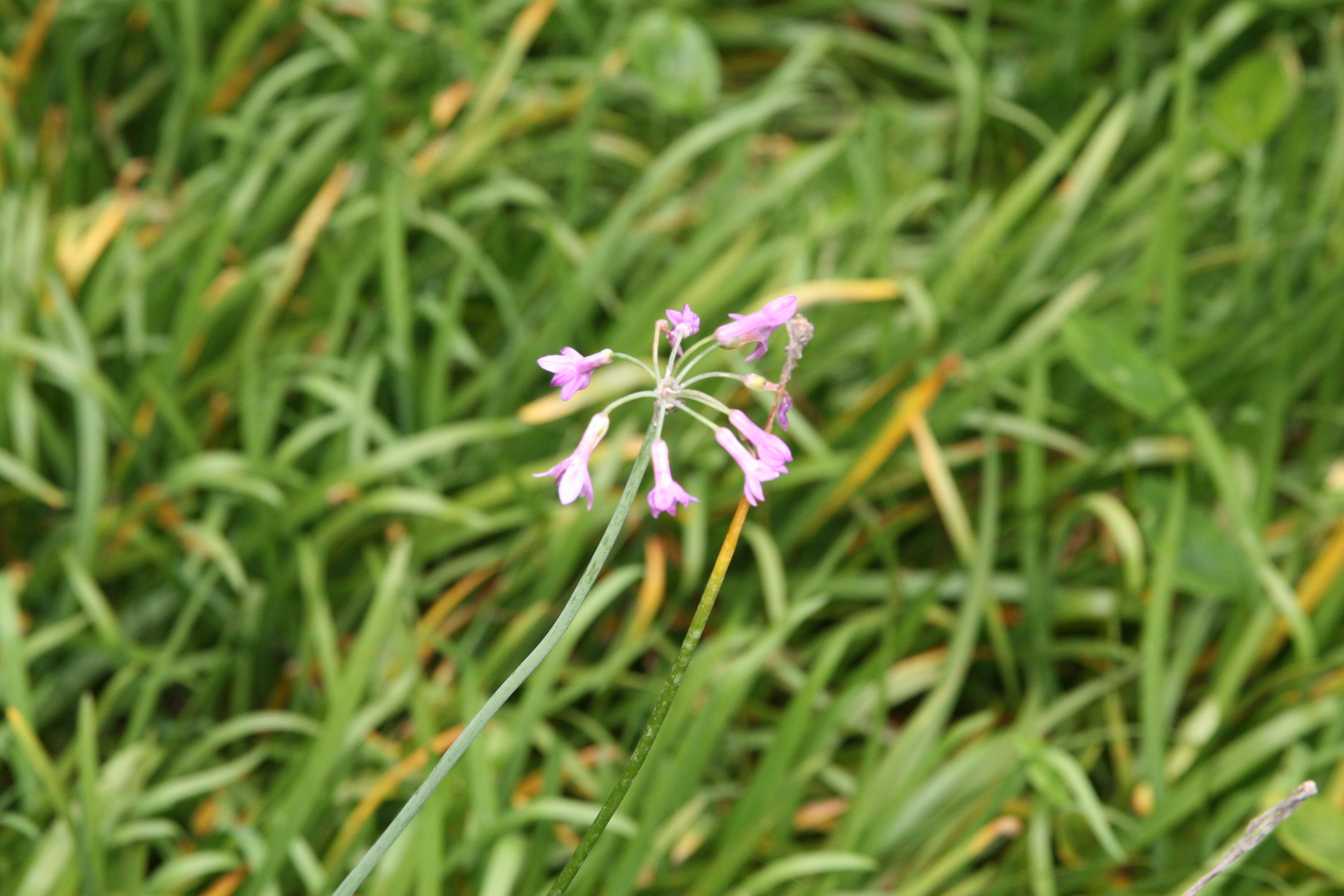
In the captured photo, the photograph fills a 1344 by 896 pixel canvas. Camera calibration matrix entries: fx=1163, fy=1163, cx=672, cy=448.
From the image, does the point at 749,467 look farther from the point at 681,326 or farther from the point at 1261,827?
the point at 1261,827

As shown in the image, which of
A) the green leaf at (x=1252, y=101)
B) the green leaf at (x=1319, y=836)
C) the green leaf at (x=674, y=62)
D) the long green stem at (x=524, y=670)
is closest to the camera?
the long green stem at (x=524, y=670)

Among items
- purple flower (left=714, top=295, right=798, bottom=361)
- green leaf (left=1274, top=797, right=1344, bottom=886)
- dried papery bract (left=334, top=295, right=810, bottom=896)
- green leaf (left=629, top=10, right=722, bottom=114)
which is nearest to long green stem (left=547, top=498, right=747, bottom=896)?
dried papery bract (left=334, top=295, right=810, bottom=896)

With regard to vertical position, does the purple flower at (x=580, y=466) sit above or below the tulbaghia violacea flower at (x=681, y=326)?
below

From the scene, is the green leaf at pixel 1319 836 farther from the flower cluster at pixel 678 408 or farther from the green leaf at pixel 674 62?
the green leaf at pixel 674 62

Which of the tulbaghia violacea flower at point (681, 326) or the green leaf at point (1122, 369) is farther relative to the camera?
the green leaf at point (1122, 369)

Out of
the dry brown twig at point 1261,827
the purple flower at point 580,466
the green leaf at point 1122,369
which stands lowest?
the green leaf at point 1122,369

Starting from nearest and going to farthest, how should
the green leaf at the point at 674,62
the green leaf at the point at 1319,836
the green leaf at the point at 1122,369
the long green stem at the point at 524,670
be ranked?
the long green stem at the point at 524,670 → the green leaf at the point at 1319,836 → the green leaf at the point at 1122,369 → the green leaf at the point at 674,62

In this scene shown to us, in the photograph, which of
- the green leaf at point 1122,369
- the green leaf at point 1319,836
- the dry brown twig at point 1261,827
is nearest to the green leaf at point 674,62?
the green leaf at point 1122,369
